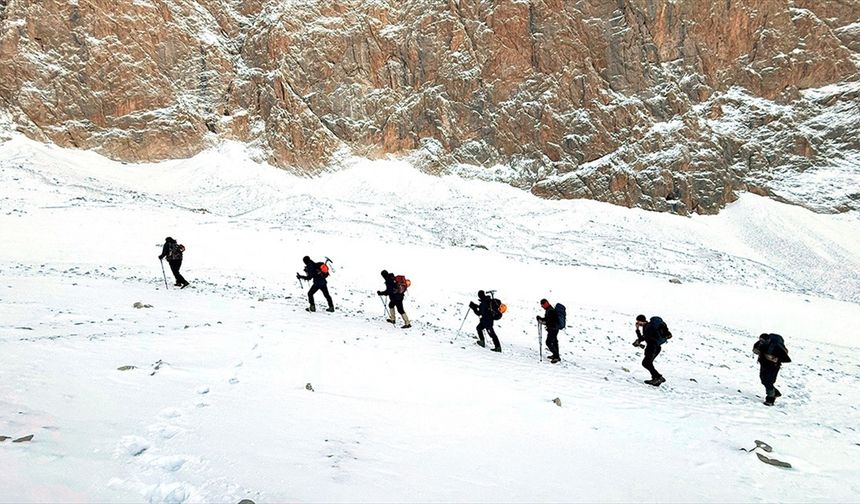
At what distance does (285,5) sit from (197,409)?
72.2 m

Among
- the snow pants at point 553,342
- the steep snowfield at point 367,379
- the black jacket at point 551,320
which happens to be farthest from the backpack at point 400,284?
the snow pants at point 553,342

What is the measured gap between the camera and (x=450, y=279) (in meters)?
23.8

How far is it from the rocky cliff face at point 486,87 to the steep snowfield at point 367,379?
30.4 meters

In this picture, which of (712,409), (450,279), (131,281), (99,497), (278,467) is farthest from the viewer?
(450,279)

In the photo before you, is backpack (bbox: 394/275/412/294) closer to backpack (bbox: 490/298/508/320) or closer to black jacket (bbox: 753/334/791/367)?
backpack (bbox: 490/298/508/320)

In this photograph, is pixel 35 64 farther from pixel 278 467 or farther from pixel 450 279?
pixel 278 467

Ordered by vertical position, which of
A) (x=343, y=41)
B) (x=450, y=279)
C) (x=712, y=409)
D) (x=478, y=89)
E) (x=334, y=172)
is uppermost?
(x=343, y=41)

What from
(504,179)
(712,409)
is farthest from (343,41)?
(712,409)

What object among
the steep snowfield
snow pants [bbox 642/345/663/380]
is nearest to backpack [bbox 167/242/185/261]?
the steep snowfield

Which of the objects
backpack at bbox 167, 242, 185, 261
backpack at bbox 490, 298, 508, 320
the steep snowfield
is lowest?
the steep snowfield

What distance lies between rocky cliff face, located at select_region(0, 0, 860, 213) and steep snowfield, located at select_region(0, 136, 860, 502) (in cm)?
3036

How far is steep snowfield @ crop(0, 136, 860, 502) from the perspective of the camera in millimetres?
4785

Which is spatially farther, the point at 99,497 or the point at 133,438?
the point at 133,438

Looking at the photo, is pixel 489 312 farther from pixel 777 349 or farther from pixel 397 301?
pixel 777 349
